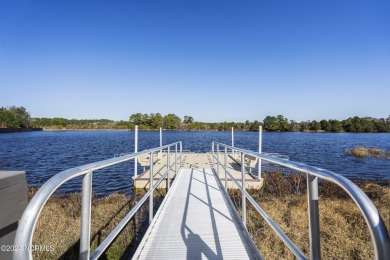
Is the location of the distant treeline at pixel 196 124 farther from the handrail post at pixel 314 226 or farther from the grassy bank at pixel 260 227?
the handrail post at pixel 314 226

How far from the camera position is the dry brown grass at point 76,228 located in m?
4.29

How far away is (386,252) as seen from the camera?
2.55 ft

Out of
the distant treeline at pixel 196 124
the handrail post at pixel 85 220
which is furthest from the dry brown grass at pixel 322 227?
the distant treeline at pixel 196 124

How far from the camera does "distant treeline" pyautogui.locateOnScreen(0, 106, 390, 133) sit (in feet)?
292

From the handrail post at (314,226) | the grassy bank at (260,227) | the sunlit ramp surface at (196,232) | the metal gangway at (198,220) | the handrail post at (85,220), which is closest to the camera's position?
the metal gangway at (198,220)

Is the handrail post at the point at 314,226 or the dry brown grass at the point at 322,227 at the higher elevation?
the handrail post at the point at 314,226

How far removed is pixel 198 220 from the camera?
3719 mm

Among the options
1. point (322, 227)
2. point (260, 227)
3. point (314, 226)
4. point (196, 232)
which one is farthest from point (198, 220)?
point (322, 227)

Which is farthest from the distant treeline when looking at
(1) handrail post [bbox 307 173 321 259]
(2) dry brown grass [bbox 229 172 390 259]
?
(1) handrail post [bbox 307 173 321 259]

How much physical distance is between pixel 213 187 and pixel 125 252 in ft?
7.85

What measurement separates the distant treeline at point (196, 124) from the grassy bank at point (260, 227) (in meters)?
76.9

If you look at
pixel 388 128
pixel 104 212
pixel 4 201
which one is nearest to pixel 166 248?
pixel 4 201

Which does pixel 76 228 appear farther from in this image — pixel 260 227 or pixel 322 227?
pixel 322 227

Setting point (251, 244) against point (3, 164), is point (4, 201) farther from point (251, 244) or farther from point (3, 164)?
point (3, 164)
